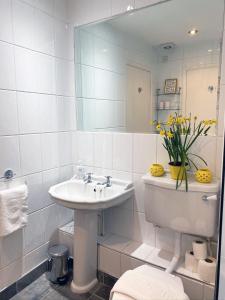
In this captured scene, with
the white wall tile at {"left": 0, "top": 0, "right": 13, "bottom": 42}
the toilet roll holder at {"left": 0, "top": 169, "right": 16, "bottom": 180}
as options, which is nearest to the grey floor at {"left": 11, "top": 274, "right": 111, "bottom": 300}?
the toilet roll holder at {"left": 0, "top": 169, "right": 16, "bottom": 180}

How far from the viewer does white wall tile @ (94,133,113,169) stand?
1.82m

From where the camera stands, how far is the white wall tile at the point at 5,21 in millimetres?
1416

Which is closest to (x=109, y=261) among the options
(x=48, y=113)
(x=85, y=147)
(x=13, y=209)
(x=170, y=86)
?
(x=13, y=209)

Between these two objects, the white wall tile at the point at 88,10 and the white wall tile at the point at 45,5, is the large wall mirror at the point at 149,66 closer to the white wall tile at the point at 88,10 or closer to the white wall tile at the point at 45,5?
the white wall tile at the point at 88,10

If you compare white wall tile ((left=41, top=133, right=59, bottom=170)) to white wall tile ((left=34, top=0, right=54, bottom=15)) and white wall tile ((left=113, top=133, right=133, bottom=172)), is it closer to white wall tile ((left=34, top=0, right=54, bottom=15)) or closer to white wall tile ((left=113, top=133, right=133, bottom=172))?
white wall tile ((left=113, top=133, right=133, bottom=172))

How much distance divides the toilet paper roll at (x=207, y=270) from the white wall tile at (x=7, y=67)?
5.31 feet

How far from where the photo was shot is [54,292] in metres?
1.65

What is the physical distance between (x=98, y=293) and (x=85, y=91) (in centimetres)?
158

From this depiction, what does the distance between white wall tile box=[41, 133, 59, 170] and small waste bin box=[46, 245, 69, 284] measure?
26.0 inches

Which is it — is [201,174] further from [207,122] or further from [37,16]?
[37,16]

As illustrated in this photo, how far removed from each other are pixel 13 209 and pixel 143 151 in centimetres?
96

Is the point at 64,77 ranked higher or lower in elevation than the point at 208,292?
higher

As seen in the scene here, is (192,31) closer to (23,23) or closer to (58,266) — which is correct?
(23,23)

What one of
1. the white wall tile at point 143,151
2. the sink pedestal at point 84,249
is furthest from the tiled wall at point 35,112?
the white wall tile at point 143,151
